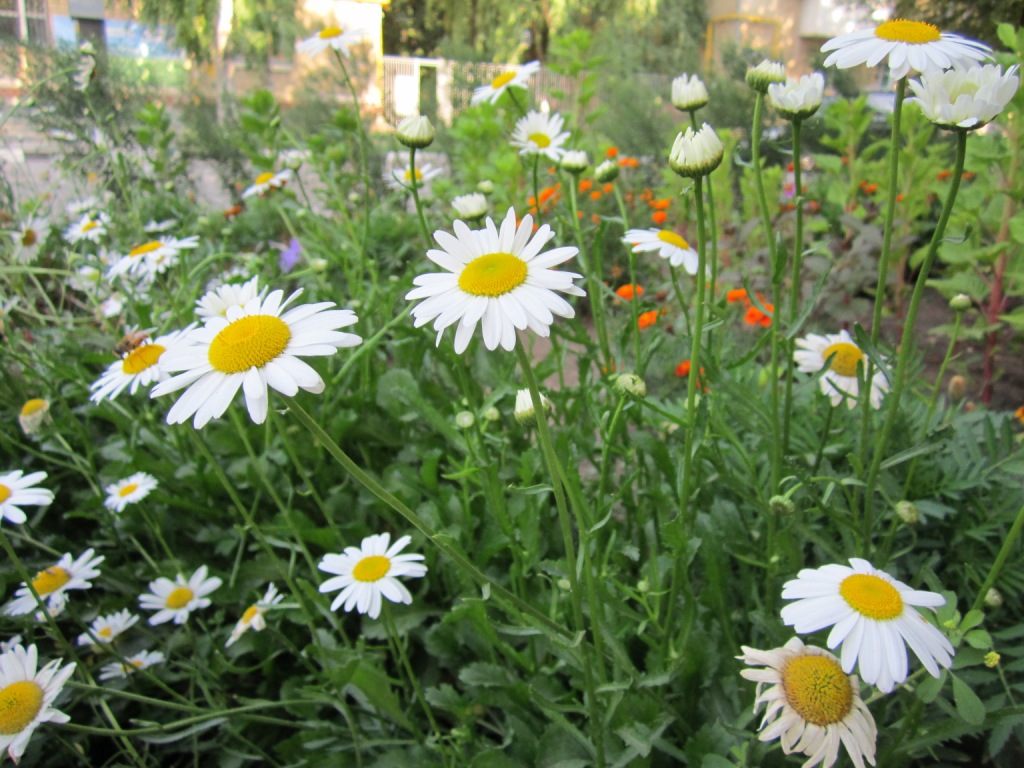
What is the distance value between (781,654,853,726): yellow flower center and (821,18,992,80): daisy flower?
492 millimetres

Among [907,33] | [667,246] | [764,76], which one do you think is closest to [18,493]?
[667,246]

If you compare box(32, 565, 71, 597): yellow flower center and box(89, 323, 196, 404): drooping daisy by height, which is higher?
box(89, 323, 196, 404): drooping daisy

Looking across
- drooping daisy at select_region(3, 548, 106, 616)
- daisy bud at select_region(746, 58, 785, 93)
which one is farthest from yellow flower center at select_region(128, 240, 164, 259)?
daisy bud at select_region(746, 58, 785, 93)

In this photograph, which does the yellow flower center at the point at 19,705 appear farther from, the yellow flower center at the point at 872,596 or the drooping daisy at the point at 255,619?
the yellow flower center at the point at 872,596

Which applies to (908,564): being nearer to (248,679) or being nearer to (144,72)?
(248,679)

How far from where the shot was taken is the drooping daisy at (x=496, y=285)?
0.50m

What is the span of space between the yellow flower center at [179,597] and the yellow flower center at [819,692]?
823mm

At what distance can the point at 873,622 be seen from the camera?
531 mm

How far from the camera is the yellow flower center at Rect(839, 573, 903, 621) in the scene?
53cm

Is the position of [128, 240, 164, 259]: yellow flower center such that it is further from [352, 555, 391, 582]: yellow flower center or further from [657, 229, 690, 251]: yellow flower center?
[657, 229, 690, 251]: yellow flower center

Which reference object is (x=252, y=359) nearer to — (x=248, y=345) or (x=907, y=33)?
(x=248, y=345)

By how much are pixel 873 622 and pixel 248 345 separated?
1.64 feet

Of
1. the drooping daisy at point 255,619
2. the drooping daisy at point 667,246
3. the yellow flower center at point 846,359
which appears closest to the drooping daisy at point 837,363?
the yellow flower center at point 846,359

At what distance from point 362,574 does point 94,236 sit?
1.10 meters
